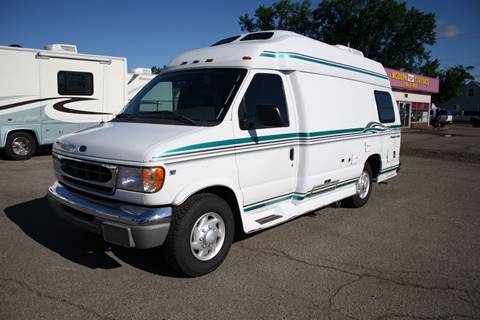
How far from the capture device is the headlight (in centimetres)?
346

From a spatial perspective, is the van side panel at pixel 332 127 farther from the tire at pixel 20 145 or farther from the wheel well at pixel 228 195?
the tire at pixel 20 145

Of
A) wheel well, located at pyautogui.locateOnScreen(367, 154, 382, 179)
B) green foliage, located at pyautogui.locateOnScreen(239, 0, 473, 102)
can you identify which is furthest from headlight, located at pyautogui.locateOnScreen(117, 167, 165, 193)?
green foliage, located at pyautogui.locateOnScreen(239, 0, 473, 102)

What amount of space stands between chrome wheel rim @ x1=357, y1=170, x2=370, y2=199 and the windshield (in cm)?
349

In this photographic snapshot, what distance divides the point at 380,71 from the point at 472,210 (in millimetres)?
3069

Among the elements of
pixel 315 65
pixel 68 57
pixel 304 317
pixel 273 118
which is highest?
pixel 68 57

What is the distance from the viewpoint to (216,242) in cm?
412

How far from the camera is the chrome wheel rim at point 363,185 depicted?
6853 mm

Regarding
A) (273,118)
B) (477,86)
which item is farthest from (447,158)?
(477,86)

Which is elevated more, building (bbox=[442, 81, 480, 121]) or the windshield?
building (bbox=[442, 81, 480, 121])

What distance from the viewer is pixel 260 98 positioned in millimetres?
4539

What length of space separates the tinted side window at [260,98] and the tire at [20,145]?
955 centimetres

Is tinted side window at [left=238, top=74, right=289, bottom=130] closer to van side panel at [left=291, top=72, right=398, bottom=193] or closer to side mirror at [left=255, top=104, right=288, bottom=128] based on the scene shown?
side mirror at [left=255, top=104, right=288, bottom=128]

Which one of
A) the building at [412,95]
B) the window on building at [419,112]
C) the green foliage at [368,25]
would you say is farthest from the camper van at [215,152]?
the green foliage at [368,25]

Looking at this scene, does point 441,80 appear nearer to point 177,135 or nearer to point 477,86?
point 477,86
